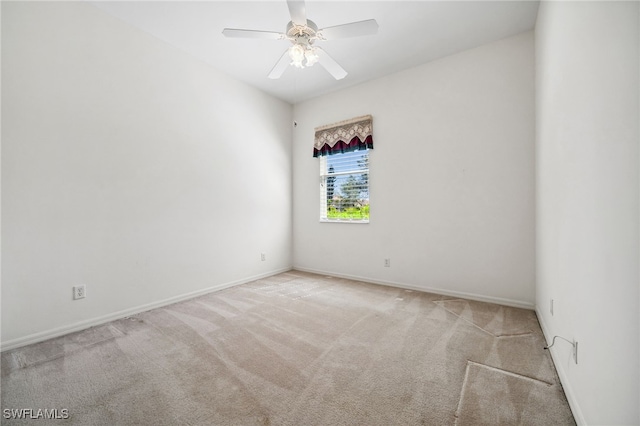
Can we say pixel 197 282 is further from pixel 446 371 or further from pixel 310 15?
pixel 310 15

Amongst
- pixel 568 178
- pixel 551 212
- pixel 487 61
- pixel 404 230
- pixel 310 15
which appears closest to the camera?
pixel 568 178

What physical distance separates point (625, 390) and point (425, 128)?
292cm

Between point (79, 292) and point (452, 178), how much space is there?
12.8 feet

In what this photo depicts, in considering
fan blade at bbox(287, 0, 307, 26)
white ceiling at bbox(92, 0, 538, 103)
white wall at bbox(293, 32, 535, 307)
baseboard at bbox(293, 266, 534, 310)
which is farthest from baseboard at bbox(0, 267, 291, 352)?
fan blade at bbox(287, 0, 307, 26)

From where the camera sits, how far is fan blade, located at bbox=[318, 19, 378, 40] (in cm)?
190

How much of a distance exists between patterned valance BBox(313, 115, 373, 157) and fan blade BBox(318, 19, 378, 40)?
1.73 m

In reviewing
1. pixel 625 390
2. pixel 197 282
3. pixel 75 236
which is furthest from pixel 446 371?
pixel 75 236

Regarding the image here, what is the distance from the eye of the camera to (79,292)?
7.50ft

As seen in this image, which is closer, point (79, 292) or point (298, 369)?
point (298, 369)

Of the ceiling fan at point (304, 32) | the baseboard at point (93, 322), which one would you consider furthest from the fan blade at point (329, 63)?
the baseboard at point (93, 322)

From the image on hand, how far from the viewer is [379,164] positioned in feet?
12.0

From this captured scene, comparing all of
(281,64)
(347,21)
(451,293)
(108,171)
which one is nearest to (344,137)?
(347,21)

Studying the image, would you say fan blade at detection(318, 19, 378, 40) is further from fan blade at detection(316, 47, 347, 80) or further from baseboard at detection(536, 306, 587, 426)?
baseboard at detection(536, 306, 587, 426)

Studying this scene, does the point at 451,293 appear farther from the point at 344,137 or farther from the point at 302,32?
the point at 302,32
